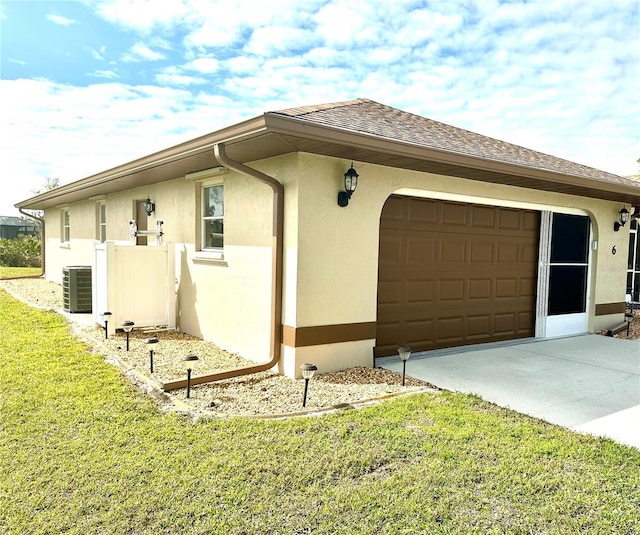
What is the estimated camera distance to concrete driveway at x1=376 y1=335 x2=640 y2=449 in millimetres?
4305

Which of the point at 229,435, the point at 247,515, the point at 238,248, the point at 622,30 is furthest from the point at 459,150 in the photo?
the point at 247,515

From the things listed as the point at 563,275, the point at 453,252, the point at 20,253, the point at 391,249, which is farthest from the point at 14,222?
the point at 563,275

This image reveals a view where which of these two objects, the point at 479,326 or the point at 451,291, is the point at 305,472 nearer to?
the point at 451,291

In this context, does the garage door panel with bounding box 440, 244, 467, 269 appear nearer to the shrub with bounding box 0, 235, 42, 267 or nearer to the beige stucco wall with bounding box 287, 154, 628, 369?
the beige stucco wall with bounding box 287, 154, 628, 369

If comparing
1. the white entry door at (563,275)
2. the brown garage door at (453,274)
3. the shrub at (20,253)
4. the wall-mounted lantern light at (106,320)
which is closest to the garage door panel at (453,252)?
the brown garage door at (453,274)

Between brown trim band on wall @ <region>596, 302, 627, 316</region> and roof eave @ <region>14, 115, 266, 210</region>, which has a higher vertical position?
roof eave @ <region>14, 115, 266, 210</region>

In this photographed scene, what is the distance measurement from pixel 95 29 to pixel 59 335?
4783 millimetres

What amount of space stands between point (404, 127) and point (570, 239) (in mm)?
4811

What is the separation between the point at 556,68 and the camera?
9.08 metres

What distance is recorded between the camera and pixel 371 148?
4.80 m

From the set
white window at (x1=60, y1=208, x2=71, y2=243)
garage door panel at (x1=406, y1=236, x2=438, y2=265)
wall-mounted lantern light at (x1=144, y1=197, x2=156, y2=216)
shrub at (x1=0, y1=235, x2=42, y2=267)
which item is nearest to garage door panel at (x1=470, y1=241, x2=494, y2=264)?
garage door panel at (x1=406, y1=236, x2=438, y2=265)

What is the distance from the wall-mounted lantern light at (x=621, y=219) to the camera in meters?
9.16

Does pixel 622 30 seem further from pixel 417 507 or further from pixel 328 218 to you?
pixel 417 507

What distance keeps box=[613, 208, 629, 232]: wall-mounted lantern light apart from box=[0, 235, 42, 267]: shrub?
25.4 metres
